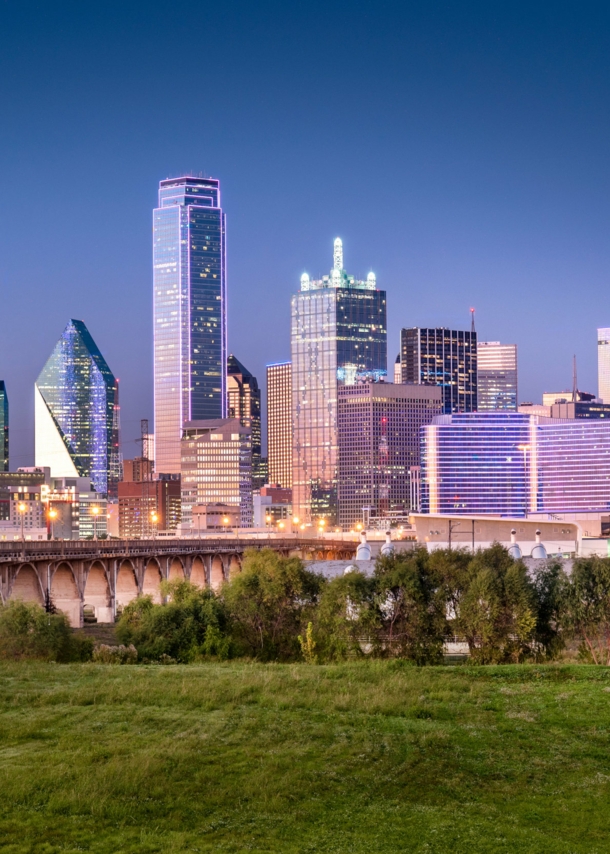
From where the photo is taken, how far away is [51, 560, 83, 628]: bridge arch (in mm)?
117625

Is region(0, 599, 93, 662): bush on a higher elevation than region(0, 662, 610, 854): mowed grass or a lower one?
lower

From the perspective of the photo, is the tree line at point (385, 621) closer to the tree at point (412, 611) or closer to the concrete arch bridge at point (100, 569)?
the tree at point (412, 611)

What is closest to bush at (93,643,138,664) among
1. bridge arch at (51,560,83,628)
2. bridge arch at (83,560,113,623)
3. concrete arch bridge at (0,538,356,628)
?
concrete arch bridge at (0,538,356,628)

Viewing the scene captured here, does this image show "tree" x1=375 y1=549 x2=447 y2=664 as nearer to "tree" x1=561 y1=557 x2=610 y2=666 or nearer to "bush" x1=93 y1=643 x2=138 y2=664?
"tree" x1=561 y1=557 x2=610 y2=666

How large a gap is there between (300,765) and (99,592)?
10719cm

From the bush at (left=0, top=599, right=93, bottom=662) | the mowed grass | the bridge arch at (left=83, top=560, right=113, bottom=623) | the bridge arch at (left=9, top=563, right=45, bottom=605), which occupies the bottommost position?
the bridge arch at (left=83, top=560, right=113, bottom=623)

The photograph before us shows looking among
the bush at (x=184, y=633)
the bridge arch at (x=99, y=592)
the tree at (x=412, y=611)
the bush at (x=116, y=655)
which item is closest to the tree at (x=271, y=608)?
the bush at (x=184, y=633)

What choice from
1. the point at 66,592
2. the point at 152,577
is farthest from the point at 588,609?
the point at 152,577

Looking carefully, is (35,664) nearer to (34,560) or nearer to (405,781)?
(405,781)

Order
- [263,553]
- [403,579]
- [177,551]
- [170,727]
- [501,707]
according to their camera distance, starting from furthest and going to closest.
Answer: [177,551] < [263,553] < [403,579] < [501,707] < [170,727]

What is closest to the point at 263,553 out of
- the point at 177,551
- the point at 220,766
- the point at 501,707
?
the point at 177,551

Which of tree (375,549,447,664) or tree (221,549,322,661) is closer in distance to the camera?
tree (375,549,447,664)

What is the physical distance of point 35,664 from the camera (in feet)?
159

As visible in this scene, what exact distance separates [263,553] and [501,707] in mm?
98643
